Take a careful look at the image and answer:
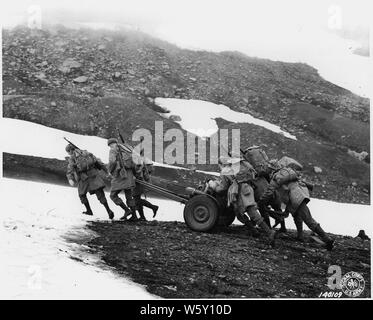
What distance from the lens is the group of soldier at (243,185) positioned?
11.3m

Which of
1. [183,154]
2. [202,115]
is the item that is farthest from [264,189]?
[202,115]

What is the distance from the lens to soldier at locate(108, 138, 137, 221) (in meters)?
12.3

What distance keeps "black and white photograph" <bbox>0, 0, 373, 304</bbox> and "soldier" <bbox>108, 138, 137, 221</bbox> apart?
0.11ft

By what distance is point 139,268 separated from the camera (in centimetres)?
1022

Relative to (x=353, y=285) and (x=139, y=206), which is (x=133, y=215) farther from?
(x=353, y=285)

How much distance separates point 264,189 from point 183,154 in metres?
5.79

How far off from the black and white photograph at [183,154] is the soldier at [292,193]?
0.05 metres

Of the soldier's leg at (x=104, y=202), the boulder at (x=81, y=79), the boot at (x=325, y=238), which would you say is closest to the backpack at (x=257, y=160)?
the boot at (x=325, y=238)

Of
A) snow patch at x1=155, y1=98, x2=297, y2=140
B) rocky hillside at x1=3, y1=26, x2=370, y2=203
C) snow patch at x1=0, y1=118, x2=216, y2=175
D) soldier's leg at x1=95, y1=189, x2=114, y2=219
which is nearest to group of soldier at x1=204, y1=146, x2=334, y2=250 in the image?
Result: soldier's leg at x1=95, y1=189, x2=114, y2=219

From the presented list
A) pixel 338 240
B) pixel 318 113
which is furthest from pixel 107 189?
pixel 318 113

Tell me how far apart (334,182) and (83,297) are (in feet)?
34.4

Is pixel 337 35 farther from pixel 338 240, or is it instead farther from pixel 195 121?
pixel 338 240

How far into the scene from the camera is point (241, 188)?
11.3m

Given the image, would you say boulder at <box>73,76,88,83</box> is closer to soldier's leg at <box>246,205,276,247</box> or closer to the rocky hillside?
the rocky hillside
